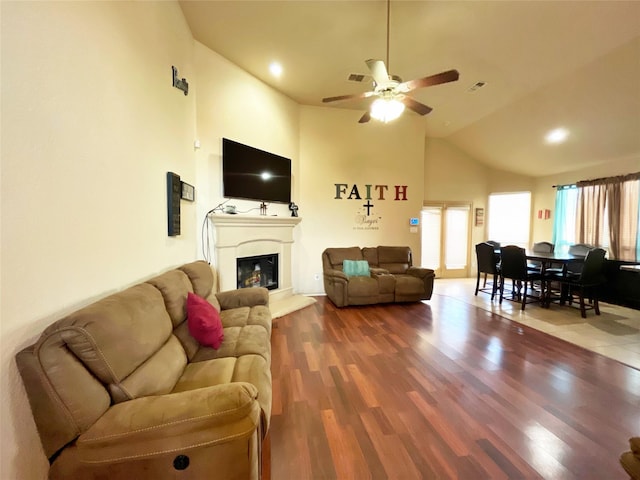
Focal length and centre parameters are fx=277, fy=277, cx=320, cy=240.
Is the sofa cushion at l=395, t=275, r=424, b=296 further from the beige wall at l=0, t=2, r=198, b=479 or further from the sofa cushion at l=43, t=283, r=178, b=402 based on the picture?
the sofa cushion at l=43, t=283, r=178, b=402

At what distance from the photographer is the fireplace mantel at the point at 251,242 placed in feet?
12.6

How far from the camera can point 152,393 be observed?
1359mm

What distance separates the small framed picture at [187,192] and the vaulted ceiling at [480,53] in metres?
1.91

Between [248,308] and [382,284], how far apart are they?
2.53 metres

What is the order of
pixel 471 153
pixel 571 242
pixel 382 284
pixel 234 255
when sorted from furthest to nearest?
1. pixel 471 153
2. pixel 571 242
3. pixel 382 284
4. pixel 234 255

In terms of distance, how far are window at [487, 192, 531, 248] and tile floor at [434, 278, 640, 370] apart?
250 cm

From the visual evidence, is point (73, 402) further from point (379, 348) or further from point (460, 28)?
point (460, 28)

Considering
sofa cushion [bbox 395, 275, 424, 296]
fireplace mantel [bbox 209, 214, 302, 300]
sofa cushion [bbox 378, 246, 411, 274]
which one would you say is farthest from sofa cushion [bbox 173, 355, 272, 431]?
sofa cushion [bbox 378, 246, 411, 274]

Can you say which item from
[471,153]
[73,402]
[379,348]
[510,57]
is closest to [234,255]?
[379,348]

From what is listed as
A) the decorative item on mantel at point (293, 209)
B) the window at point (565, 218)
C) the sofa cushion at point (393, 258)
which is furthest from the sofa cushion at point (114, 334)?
the window at point (565, 218)

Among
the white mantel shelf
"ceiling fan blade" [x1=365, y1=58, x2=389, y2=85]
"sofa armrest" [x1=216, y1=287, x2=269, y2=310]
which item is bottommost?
"sofa armrest" [x1=216, y1=287, x2=269, y2=310]

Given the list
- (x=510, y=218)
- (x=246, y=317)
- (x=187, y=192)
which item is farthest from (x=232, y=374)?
(x=510, y=218)

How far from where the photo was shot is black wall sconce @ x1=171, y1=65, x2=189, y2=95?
2.84m

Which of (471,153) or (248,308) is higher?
(471,153)
